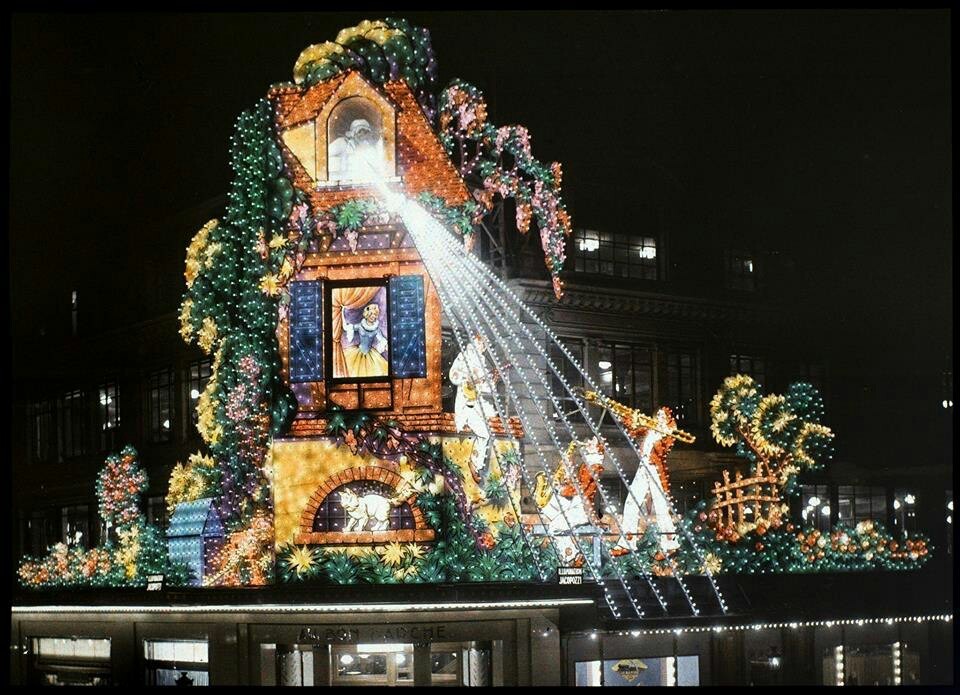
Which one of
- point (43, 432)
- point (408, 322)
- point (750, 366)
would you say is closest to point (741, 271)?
point (750, 366)

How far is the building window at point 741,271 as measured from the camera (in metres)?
28.6

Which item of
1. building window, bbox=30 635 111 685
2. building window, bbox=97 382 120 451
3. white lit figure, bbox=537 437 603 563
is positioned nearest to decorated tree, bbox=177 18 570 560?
building window, bbox=97 382 120 451

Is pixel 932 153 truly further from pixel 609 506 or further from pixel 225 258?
→ pixel 225 258

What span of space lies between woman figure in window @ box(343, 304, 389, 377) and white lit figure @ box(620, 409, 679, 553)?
4.30m

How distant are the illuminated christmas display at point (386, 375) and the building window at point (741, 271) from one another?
3.11 meters

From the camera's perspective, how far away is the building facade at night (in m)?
25.6

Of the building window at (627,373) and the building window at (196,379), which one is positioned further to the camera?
the building window at (196,379)

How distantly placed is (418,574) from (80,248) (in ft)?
25.9

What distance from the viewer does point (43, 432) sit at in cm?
2966

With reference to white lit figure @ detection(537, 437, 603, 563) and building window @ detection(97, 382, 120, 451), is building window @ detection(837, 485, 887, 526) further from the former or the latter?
building window @ detection(97, 382, 120, 451)

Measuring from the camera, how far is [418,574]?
25.4 meters

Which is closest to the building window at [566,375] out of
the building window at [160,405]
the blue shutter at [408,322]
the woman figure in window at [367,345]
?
the blue shutter at [408,322]

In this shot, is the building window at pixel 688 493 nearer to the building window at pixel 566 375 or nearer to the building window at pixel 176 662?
the building window at pixel 566 375

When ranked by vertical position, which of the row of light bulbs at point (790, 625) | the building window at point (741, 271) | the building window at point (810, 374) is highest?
the building window at point (741, 271)
